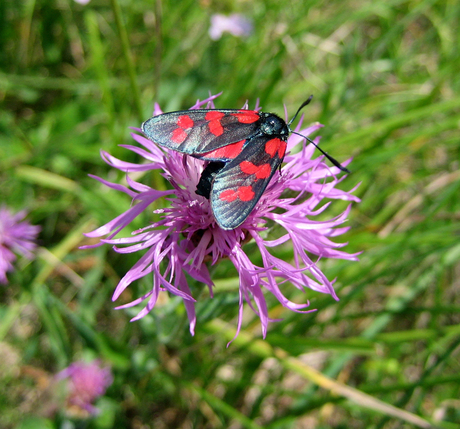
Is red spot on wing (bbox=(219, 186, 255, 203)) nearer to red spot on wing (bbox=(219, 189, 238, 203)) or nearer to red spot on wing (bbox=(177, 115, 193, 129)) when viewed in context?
red spot on wing (bbox=(219, 189, 238, 203))

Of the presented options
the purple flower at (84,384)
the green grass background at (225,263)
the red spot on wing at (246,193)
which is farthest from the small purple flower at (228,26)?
the purple flower at (84,384)

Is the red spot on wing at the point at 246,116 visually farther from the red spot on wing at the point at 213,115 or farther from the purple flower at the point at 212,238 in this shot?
the purple flower at the point at 212,238

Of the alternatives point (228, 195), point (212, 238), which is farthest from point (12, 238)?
point (228, 195)

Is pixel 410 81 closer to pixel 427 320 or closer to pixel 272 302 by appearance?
pixel 427 320

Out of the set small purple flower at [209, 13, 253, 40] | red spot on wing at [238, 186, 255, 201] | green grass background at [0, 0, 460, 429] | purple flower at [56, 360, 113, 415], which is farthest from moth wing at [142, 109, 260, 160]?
small purple flower at [209, 13, 253, 40]

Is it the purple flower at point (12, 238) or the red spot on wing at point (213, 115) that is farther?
the purple flower at point (12, 238)
